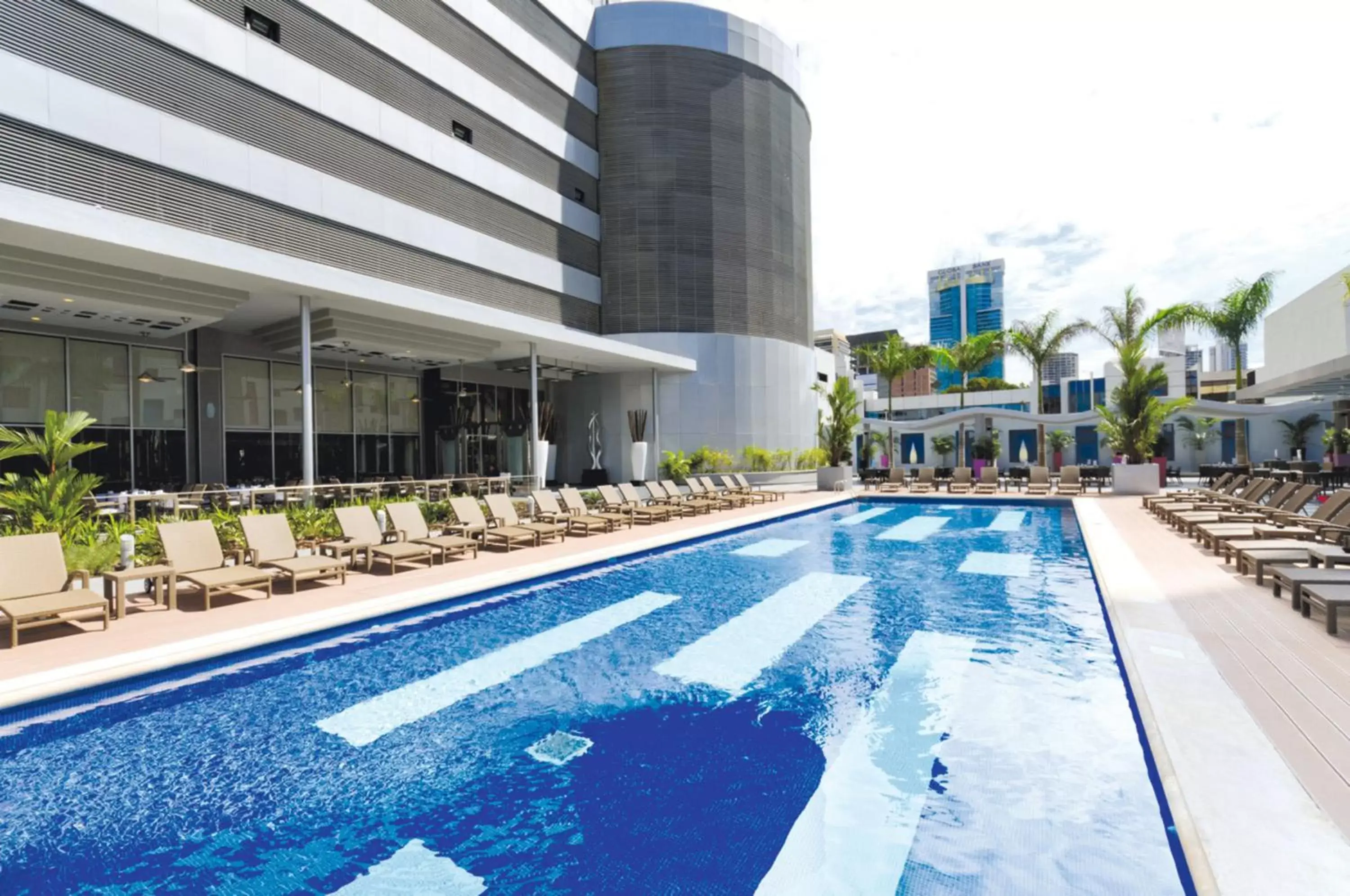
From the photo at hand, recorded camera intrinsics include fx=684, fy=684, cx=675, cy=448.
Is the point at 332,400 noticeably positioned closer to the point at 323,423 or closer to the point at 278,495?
the point at 323,423

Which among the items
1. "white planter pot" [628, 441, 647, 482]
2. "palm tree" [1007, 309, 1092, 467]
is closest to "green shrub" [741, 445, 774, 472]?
"white planter pot" [628, 441, 647, 482]

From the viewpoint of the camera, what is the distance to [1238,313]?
2606 cm

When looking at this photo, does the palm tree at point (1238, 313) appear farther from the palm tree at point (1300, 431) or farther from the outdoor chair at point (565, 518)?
the outdoor chair at point (565, 518)

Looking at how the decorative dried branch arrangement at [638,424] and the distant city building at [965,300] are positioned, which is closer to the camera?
the decorative dried branch arrangement at [638,424]

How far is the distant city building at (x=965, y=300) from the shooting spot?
129625 mm

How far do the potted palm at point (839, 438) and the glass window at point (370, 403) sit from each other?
13866 millimetres

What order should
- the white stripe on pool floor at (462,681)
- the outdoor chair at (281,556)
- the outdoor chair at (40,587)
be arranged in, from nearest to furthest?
the white stripe on pool floor at (462,681), the outdoor chair at (40,587), the outdoor chair at (281,556)

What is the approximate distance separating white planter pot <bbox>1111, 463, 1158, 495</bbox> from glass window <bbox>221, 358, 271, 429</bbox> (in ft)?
72.8

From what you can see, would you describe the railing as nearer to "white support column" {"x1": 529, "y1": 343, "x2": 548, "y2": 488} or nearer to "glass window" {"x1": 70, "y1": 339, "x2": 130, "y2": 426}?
"white support column" {"x1": 529, "y1": 343, "x2": 548, "y2": 488}

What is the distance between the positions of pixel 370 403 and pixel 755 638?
1589 centimetres

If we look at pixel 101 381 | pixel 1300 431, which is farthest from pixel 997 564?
pixel 1300 431

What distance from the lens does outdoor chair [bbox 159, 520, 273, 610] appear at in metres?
7.23

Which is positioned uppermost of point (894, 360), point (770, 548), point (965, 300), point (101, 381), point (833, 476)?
point (965, 300)

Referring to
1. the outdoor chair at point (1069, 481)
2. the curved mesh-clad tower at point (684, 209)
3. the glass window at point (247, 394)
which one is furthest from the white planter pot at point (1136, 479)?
the glass window at point (247, 394)
